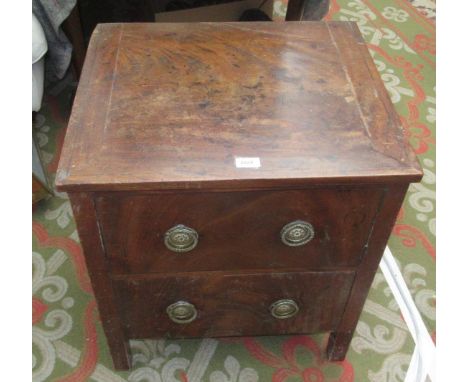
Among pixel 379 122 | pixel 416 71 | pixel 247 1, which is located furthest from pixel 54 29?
pixel 416 71

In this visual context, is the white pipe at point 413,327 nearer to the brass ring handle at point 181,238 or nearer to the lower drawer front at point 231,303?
the lower drawer front at point 231,303

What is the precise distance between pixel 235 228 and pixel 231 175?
0.43ft

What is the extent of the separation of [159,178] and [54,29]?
88 cm

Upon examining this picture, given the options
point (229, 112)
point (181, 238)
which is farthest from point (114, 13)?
point (181, 238)

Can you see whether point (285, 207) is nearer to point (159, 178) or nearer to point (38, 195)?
point (159, 178)

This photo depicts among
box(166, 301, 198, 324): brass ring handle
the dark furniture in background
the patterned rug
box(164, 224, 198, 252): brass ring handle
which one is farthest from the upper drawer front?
the dark furniture in background

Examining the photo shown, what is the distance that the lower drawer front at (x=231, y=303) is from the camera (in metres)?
1.01

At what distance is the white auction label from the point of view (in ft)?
2.73

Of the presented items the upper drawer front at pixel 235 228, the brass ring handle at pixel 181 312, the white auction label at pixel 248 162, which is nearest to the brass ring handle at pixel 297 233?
the upper drawer front at pixel 235 228

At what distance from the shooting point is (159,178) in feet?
2.64

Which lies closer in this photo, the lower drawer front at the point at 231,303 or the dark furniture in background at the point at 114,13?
the lower drawer front at the point at 231,303

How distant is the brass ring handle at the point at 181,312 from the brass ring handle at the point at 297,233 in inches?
10.5

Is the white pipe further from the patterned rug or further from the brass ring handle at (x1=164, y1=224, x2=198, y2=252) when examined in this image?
the brass ring handle at (x1=164, y1=224, x2=198, y2=252)

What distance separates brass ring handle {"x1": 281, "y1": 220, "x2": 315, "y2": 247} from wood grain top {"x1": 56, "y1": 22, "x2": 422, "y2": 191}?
10 centimetres
